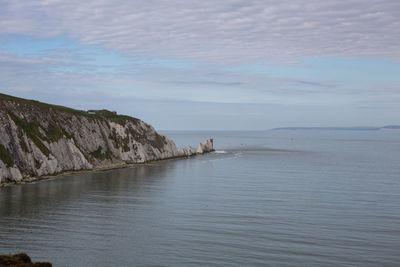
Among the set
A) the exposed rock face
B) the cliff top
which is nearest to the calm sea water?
the exposed rock face

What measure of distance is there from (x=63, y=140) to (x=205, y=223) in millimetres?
60008

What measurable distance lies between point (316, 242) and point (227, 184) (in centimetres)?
3804

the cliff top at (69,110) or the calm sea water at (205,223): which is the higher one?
the cliff top at (69,110)

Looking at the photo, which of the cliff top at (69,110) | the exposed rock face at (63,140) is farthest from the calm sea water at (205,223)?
the cliff top at (69,110)

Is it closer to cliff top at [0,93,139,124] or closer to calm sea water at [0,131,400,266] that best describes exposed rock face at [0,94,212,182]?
cliff top at [0,93,139,124]

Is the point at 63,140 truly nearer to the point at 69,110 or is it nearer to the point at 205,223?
the point at 69,110

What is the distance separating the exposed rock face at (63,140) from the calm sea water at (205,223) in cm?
875

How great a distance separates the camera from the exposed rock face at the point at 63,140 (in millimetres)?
76938

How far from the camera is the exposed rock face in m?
76.9

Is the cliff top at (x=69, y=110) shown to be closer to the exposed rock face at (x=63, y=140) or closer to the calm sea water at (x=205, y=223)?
the exposed rock face at (x=63, y=140)

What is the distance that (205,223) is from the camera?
136ft

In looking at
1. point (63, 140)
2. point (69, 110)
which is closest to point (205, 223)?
point (63, 140)

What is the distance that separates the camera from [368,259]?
29984 mm

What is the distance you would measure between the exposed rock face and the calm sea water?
8.75 meters
